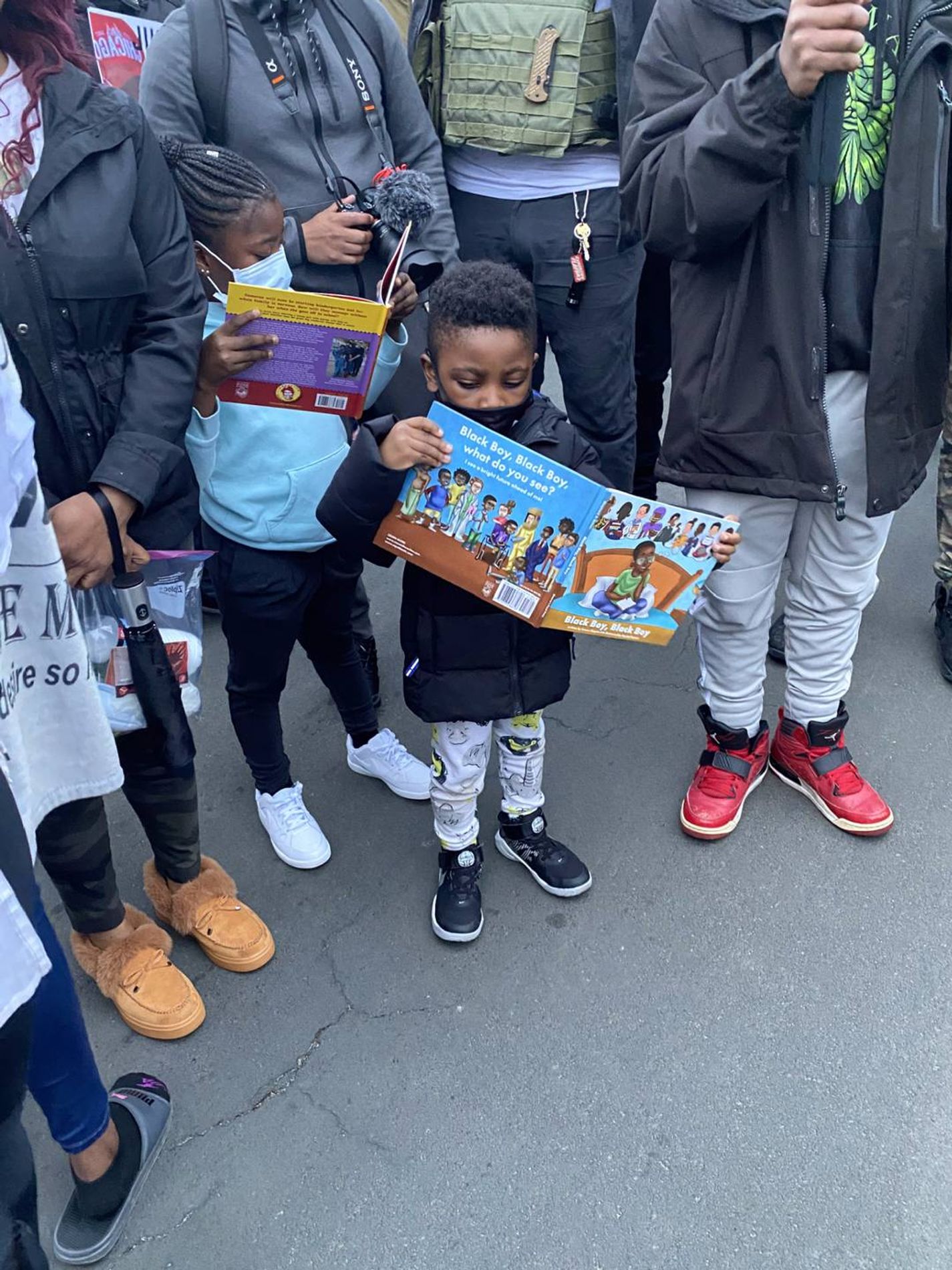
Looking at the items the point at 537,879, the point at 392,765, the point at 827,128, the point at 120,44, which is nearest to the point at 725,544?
the point at 827,128

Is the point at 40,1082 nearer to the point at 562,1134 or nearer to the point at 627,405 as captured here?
the point at 562,1134

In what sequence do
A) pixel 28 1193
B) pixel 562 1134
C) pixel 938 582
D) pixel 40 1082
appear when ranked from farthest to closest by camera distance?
pixel 938 582 < pixel 562 1134 < pixel 40 1082 < pixel 28 1193

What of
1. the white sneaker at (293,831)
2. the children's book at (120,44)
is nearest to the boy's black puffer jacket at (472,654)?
the white sneaker at (293,831)

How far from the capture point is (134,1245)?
66.0 inches

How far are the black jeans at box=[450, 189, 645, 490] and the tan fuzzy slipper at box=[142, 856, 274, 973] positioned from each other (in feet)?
5.95

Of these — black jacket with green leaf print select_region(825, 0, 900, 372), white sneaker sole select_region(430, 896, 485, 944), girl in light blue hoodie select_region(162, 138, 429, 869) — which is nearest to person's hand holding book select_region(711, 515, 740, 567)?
black jacket with green leaf print select_region(825, 0, 900, 372)

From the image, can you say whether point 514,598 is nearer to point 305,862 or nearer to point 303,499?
point 303,499

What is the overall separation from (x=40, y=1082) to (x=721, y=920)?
1.39 metres

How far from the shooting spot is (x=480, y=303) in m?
1.74

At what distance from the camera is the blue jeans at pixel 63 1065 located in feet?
4.78

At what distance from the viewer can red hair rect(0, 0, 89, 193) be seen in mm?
1516

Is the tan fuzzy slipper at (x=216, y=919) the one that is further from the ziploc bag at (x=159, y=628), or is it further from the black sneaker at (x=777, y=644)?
the black sneaker at (x=777, y=644)

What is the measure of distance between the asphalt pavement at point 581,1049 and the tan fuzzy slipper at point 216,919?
1.7 inches

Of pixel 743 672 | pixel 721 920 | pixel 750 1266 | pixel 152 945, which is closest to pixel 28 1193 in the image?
pixel 152 945
